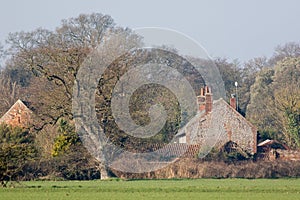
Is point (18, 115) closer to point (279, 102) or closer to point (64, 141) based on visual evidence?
point (64, 141)

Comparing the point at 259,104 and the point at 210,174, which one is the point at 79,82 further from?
the point at 259,104

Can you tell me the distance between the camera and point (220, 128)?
1965 inches

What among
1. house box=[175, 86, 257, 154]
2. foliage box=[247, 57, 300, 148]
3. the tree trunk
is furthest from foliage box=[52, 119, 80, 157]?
foliage box=[247, 57, 300, 148]

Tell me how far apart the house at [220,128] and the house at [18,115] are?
445 inches

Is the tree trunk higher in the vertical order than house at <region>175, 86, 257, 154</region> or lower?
lower

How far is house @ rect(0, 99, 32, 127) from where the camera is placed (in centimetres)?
4278

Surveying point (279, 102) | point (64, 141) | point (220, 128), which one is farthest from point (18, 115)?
point (279, 102)

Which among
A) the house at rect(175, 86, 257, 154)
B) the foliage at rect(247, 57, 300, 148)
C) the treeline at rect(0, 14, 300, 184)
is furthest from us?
the foliage at rect(247, 57, 300, 148)

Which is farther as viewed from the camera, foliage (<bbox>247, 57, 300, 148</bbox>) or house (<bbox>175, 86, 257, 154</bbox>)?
foliage (<bbox>247, 57, 300, 148</bbox>)

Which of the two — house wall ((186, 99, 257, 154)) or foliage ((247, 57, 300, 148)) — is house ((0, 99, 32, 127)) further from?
foliage ((247, 57, 300, 148))

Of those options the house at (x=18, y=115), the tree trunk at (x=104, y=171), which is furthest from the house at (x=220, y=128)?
the house at (x=18, y=115)

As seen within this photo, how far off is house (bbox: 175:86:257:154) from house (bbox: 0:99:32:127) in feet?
37.1

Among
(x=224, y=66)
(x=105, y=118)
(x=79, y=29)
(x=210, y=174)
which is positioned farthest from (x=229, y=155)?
(x=224, y=66)

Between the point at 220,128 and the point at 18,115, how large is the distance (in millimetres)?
13399
